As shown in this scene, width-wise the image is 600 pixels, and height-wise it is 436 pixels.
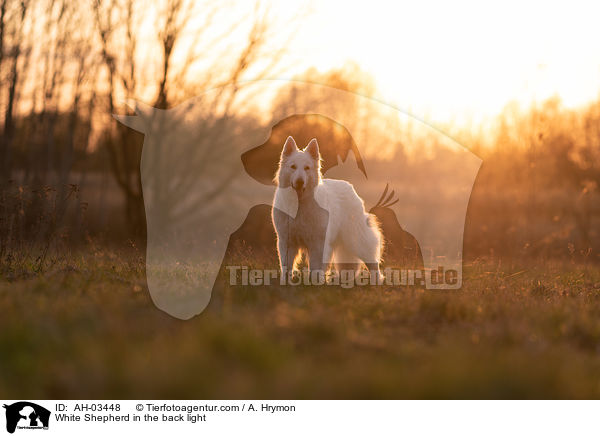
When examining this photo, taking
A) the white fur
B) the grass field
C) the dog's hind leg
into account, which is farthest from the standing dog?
the grass field

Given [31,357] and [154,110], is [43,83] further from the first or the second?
[31,357]

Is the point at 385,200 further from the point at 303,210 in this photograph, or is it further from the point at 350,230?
the point at 303,210

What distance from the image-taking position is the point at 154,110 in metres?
11.8

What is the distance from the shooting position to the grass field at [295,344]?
2.91 m

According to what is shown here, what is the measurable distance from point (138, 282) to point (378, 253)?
404 centimetres

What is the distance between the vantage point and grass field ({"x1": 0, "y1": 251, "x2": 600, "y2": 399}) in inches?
114

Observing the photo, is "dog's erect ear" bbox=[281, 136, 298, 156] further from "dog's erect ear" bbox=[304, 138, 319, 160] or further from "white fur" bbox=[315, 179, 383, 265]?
"white fur" bbox=[315, 179, 383, 265]

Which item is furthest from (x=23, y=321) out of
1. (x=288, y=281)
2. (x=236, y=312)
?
(x=288, y=281)
